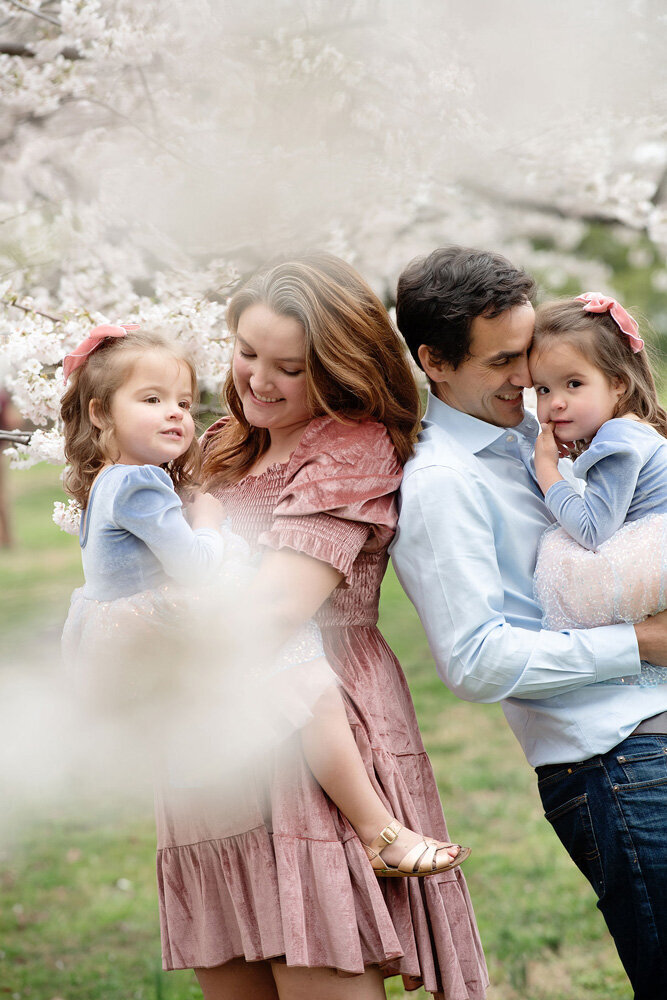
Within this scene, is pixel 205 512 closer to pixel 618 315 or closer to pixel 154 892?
pixel 618 315

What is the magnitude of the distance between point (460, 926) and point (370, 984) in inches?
7.9

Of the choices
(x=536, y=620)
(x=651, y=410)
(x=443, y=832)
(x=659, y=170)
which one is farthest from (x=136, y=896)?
(x=659, y=170)

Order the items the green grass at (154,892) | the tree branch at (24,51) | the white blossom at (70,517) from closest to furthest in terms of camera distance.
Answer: the white blossom at (70,517)
the tree branch at (24,51)
the green grass at (154,892)

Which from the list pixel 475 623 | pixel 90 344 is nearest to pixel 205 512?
pixel 90 344

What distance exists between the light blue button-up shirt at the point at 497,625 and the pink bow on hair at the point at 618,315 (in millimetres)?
356

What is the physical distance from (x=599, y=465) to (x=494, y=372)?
0.28 m

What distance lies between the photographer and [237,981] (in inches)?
74.8

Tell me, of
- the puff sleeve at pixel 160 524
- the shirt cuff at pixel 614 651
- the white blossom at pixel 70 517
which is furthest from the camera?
the white blossom at pixel 70 517

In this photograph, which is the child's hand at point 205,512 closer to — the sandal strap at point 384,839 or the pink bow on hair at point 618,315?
the sandal strap at point 384,839

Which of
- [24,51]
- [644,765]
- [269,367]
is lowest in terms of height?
[644,765]

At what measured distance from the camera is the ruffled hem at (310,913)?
1686mm

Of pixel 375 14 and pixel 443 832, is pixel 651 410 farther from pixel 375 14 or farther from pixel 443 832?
pixel 375 14

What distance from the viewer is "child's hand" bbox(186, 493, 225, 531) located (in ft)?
5.94

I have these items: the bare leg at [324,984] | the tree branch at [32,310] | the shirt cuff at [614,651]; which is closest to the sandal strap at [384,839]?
the bare leg at [324,984]
